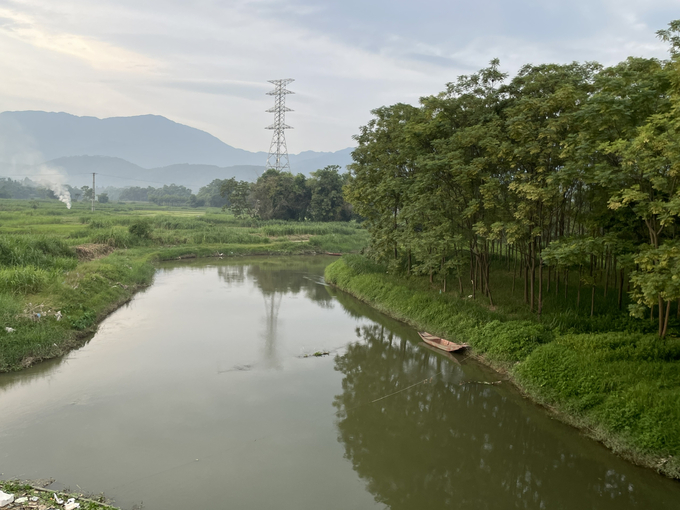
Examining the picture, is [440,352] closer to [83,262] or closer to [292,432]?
[292,432]

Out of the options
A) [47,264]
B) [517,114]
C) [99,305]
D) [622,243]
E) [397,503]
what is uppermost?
[517,114]

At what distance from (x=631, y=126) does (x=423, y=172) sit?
6298 mm

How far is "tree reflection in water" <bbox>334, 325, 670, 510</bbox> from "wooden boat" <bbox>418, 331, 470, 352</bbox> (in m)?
1.06

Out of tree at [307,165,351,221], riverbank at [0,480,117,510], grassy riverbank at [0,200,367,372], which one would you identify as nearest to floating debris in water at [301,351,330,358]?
grassy riverbank at [0,200,367,372]

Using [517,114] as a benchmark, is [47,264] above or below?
below

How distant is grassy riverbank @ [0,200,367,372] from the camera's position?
11.8m

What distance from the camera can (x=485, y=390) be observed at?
10.7 m

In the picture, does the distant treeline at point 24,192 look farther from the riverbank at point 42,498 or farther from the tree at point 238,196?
the riverbank at point 42,498

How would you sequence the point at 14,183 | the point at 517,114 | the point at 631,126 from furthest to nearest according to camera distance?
the point at 14,183
the point at 517,114
the point at 631,126

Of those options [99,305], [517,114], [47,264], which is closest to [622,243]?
[517,114]

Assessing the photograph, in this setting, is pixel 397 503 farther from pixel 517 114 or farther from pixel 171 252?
pixel 171 252

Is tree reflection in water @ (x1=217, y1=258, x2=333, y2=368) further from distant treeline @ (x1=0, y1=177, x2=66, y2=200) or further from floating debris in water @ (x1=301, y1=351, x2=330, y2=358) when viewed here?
distant treeline @ (x1=0, y1=177, x2=66, y2=200)

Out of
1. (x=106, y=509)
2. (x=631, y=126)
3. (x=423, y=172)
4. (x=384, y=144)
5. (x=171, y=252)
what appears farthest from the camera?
(x=171, y=252)

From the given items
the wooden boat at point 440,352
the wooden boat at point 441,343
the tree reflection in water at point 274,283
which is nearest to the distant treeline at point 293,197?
the tree reflection in water at point 274,283
